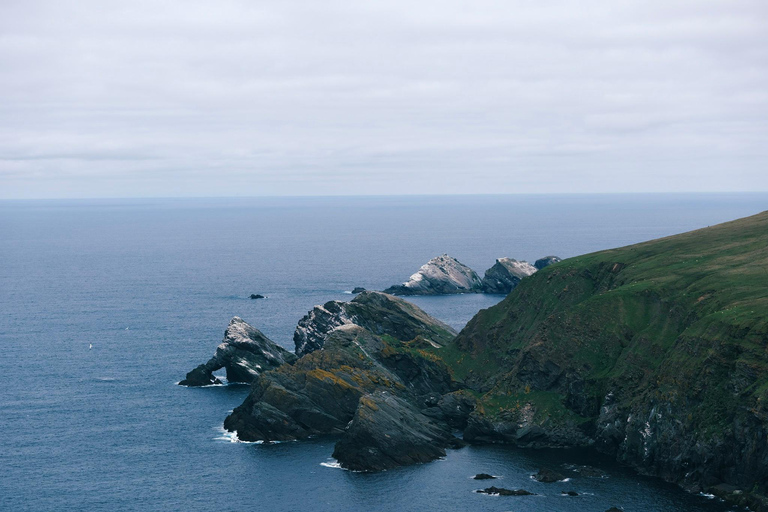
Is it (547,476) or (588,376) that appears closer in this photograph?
(547,476)

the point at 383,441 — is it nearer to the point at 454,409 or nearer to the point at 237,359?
the point at 454,409

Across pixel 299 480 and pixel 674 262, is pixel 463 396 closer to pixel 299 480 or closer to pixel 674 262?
pixel 299 480

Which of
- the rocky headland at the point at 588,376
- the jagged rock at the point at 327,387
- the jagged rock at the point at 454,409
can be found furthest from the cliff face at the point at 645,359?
the jagged rock at the point at 327,387

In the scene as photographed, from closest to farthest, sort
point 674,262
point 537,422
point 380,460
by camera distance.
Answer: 1. point 380,460
2. point 537,422
3. point 674,262

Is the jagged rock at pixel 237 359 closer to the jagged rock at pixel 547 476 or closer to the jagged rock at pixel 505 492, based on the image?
the jagged rock at pixel 547 476

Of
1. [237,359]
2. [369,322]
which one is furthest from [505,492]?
[369,322]

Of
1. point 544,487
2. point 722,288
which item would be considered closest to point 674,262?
point 722,288
